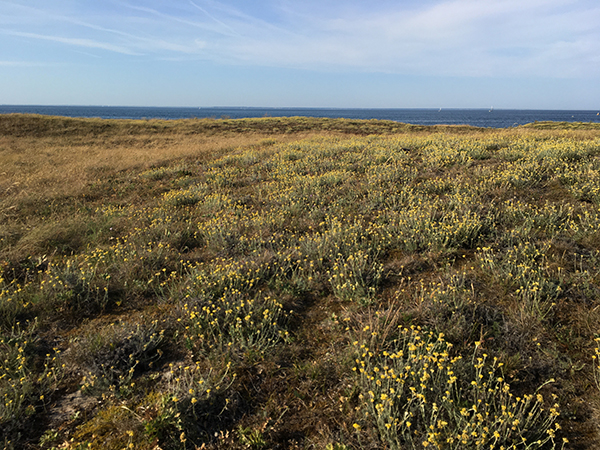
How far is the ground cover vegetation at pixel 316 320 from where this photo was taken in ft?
8.80

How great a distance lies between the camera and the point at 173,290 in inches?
183

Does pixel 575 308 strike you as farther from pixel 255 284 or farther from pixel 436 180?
pixel 436 180

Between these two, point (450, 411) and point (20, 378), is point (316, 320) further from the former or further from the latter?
point (20, 378)

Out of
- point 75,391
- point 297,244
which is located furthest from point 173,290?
point 297,244

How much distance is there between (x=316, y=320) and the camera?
13.3 ft

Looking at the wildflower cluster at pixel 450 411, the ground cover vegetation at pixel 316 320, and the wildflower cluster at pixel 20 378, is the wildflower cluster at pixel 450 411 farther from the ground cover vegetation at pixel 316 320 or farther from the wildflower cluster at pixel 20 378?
the wildflower cluster at pixel 20 378

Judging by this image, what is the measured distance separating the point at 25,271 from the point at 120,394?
378 cm

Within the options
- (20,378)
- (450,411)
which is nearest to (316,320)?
(450,411)

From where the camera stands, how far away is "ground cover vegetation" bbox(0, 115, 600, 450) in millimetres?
2684

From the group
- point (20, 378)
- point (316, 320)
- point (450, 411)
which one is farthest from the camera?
point (316, 320)

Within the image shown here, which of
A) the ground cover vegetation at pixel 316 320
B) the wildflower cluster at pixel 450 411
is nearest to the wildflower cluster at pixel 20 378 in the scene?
the ground cover vegetation at pixel 316 320

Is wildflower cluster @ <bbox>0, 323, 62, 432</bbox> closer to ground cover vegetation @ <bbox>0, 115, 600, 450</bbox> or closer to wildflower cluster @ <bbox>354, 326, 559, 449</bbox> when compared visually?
ground cover vegetation @ <bbox>0, 115, 600, 450</bbox>

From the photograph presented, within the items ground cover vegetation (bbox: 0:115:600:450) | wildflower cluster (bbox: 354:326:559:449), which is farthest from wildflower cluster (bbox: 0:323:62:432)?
wildflower cluster (bbox: 354:326:559:449)

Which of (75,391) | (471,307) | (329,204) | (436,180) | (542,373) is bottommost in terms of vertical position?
(75,391)
